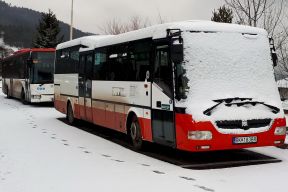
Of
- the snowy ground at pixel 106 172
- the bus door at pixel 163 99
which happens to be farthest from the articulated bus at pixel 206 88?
the snowy ground at pixel 106 172

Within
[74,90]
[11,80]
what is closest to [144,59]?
[74,90]

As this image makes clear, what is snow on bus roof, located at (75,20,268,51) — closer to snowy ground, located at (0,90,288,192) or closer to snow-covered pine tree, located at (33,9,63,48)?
snowy ground, located at (0,90,288,192)

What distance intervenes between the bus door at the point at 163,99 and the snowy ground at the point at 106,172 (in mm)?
572

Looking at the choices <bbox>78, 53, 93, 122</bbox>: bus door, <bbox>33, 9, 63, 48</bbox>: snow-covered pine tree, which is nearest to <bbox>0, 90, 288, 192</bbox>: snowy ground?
<bbox>78, 53, 93, 122</bbox>: bus door

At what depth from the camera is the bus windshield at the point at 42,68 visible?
90.3 ft

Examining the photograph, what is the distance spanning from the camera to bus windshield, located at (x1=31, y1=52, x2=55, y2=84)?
27.5m

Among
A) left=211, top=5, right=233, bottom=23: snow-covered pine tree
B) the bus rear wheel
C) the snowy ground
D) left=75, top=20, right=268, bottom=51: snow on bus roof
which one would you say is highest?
left=211, top=5, right=233, bottom=23: snow-covered pine tree

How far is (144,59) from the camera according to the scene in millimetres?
11695

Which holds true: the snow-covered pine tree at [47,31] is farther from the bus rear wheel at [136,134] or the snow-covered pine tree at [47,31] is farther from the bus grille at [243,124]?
the bus grille at [243,124]

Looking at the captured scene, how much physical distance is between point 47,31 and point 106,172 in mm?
53882

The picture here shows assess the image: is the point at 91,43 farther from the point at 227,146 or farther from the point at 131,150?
the point at 227,146

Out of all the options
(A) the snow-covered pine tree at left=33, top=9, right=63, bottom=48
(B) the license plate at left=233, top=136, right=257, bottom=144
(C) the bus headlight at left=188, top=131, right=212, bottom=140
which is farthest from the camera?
(A) the snow-covered pine tree at left=33, top=9, right=63, bottom=48

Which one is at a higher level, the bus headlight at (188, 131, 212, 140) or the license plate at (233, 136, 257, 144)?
the bus headlight at (188, 131, 212, 140)

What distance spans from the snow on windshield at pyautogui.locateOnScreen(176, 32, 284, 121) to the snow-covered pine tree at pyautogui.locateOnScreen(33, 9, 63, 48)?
52.4 m
